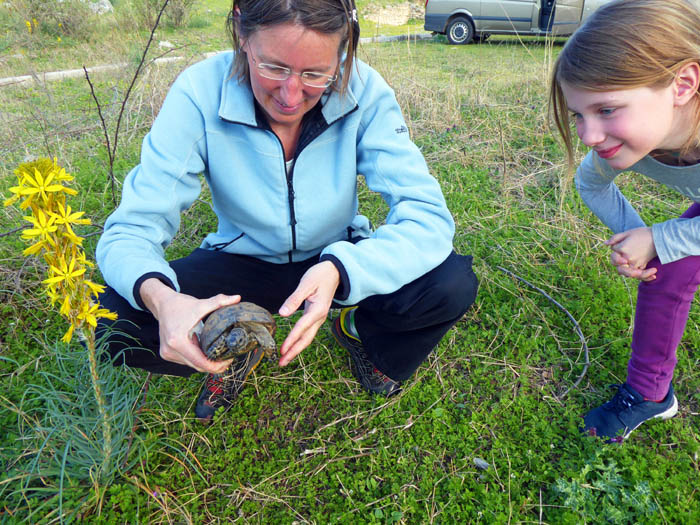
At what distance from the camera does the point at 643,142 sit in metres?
1.68

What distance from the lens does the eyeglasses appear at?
1.65 m

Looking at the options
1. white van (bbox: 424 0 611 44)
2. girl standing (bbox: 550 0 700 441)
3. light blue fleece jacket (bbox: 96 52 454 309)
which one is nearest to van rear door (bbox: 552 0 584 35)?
white van (bbox: 424 0 611 44)

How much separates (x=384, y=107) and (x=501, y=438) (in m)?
1.57

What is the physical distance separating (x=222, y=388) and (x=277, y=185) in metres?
1.01

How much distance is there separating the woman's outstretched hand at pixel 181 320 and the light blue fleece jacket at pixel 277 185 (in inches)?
4.6

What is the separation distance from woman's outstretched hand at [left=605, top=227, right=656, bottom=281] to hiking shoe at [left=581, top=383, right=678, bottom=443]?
1.81 ft

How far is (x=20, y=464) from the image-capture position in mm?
1774

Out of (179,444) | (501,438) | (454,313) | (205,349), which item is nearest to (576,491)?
(501,438)

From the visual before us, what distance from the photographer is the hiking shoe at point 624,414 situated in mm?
2025

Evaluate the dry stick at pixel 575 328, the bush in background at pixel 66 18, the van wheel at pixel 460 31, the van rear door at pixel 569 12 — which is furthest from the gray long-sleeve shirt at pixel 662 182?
the van wheel at pixel 460 31

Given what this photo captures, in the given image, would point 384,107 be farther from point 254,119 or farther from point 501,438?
point 501,438

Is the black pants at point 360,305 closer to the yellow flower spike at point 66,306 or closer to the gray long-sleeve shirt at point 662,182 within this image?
the yellow flower spike at point 66,306

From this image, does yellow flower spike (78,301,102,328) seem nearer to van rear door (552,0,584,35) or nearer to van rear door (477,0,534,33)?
van rear door (552,0,584,35)

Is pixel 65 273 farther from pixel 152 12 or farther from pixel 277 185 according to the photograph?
pixel 152 12
